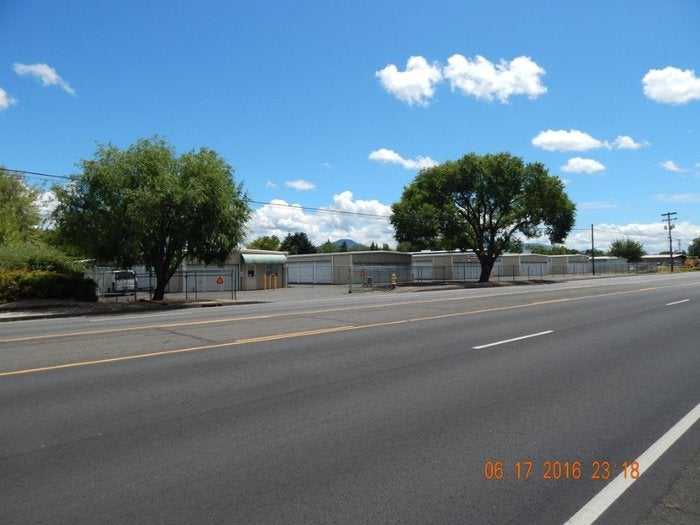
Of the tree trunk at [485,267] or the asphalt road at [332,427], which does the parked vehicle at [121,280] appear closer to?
the asphalt road at [332,427]

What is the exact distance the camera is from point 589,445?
15.9ft

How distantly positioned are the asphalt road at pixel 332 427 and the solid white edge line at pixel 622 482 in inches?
2.0

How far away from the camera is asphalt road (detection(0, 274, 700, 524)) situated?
374 centimetres

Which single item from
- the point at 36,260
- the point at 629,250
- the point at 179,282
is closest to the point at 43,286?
the point at 36,260

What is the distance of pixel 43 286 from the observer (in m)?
24.9

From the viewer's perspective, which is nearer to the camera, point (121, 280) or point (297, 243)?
point (121, 280)

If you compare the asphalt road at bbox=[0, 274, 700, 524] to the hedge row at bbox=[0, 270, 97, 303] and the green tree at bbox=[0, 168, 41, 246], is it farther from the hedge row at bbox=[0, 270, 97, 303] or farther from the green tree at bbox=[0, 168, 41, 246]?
the green tree at bbox=[0, 168, 41, 246]

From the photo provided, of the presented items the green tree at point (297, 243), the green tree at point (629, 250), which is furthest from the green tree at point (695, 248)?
the green tree at point (297, 243)

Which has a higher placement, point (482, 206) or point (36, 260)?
point (482, 206)

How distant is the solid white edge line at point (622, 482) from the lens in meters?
3.59

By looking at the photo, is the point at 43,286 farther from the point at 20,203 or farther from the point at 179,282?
the point at 20,203

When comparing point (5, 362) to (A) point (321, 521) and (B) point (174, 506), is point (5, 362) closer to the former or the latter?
(B) point (174, 506)

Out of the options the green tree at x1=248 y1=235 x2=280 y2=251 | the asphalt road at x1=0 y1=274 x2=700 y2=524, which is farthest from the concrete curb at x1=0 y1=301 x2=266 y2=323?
the green tree at x1=248 y1=235 x2=280 y2=251

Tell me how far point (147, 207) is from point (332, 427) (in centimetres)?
2148
